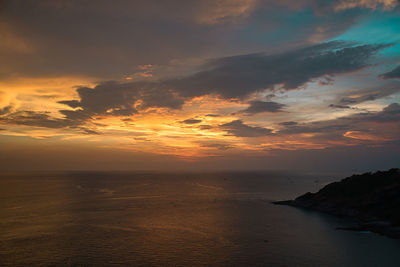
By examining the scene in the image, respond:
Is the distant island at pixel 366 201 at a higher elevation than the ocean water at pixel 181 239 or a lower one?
A: higher

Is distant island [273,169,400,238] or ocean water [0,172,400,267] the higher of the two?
distant island [273,169,400,238]

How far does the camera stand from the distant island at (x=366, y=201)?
73.5m

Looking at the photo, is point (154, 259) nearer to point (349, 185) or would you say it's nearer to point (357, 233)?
point (357, 233)

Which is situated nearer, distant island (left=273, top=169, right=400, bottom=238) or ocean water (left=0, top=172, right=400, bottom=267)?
ocean water (left=0, top=172, right=400, bottom=267)

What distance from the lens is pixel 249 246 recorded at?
58719mm

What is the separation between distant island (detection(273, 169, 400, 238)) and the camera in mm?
73500

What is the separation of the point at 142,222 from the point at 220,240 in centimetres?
2967

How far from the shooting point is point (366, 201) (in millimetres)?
91500

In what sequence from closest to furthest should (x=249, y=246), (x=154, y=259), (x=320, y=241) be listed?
(x=154, y=259) → (x=249, y=246) → (x=320, y=241)

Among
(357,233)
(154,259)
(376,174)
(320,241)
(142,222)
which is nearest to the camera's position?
(154,259)

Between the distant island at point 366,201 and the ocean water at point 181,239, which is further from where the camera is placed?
the distant island at point 366,201

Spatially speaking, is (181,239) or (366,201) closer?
(181,239)

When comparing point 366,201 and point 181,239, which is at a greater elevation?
point 366,201

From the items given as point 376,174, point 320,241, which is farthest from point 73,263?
point 376,174
